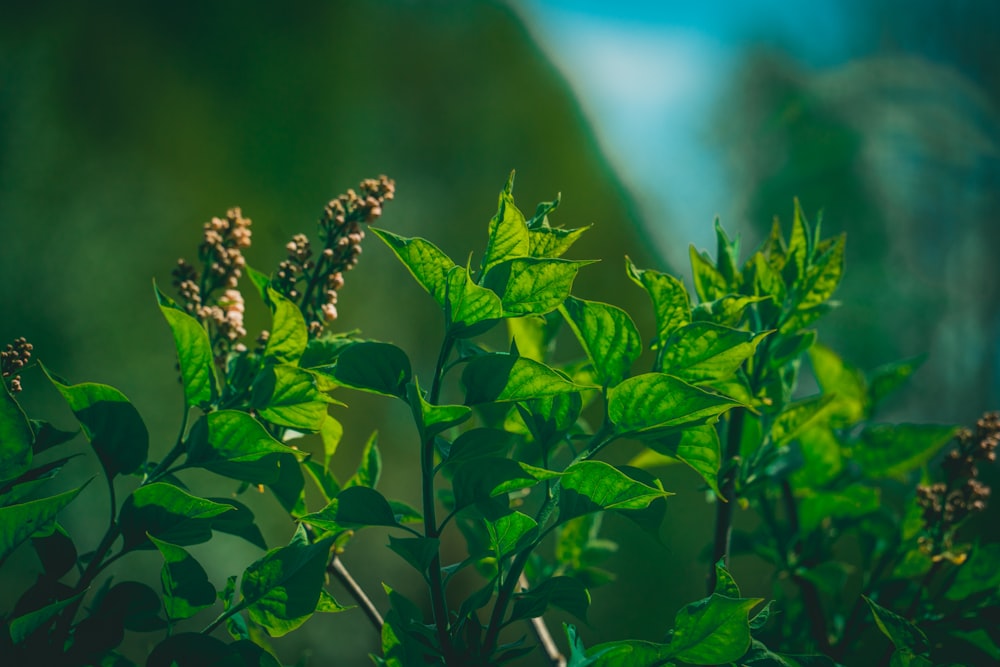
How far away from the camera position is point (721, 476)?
11.3 inches

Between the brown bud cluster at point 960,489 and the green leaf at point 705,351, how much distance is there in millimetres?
156

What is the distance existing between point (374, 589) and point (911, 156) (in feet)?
3.99

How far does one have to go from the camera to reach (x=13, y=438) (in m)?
0.21

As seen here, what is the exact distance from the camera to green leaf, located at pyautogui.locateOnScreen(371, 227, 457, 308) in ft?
0.72

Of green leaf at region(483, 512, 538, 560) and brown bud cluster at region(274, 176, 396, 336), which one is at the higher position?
brown bud cluster at region(274, 176, 396, 336)

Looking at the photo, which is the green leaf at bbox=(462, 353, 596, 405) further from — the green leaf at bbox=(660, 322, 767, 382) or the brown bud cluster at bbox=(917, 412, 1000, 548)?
the brown bud cluster at bbox=(917, 412, 1000, 548)

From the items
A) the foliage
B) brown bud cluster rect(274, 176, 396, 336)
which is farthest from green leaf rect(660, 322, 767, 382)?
brown bud cluster rect(274, 176, 396, 336)

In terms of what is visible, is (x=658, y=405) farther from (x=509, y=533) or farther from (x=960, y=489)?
(x=960, y=489)

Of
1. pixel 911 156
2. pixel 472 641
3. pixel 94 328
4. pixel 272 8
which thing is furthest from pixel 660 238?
pixel 472 641

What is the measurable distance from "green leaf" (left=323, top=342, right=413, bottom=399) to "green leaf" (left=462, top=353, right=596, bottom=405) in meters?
0.02

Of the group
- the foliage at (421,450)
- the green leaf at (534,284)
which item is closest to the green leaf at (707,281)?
the foliage at (421,450)

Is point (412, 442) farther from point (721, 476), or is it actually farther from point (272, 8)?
point (721, 476)

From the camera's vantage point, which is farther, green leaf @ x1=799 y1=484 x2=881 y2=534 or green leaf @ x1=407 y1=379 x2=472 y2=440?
green leaf @ x1=799 y1=484 x2=881 y2=534

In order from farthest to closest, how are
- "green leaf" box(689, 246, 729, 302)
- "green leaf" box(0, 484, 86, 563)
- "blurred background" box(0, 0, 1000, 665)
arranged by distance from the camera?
1. "blurred background" box(0, 0, 1000, 665)
2. "green leaf" box(689, 246, 729, 302)
3. "green leaf" box(0, 484, 86, 563)
